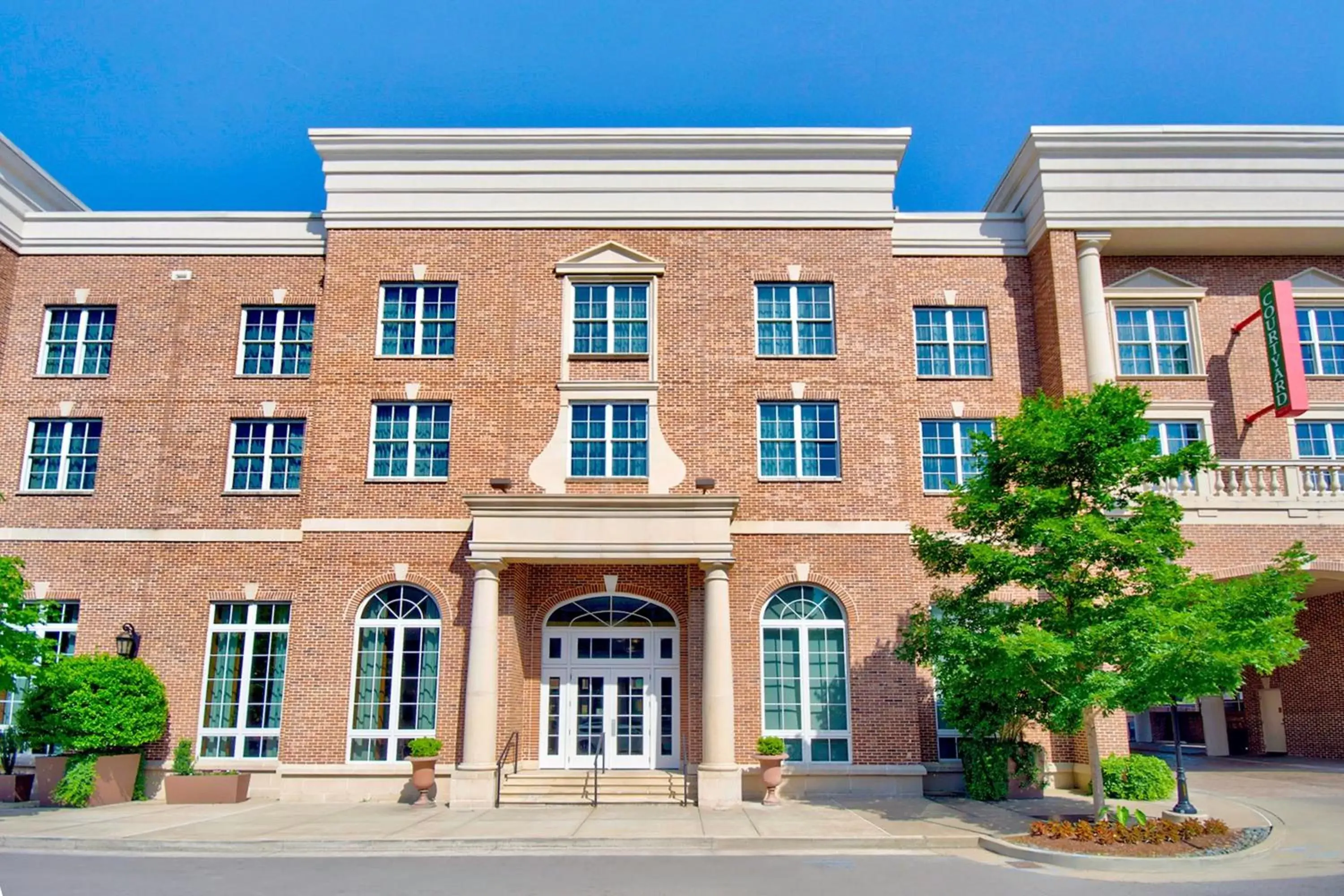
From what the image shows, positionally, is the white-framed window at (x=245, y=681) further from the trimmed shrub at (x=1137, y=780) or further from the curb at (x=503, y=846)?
the trimmed shrub at (x=1137, y=780)

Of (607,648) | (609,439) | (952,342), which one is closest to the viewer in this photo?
(607,648)

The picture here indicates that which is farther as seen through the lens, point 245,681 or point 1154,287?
point 1154,287

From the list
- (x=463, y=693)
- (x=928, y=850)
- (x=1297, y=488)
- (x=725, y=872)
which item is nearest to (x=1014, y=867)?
(x=928, y=850)

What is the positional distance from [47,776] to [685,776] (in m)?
11.6

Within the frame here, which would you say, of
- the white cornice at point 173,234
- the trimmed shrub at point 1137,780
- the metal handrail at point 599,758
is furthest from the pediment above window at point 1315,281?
the white cornice at point 173,234

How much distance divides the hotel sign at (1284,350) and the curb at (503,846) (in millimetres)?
13054

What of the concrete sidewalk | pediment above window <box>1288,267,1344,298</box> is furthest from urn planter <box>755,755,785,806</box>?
pediment above window <box>1288,267,1344,298</box>

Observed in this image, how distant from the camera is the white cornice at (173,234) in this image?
22.4m

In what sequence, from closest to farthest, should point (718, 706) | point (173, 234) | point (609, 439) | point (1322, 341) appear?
1. point (718, 706)
2. point (609, 439)
3. point (173, 234)
4. point (1322, 341)

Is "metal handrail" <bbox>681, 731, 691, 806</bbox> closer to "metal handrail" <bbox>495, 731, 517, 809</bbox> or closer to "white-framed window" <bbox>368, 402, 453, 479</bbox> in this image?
"metal handrail" <bbox>495, 731, 517, 809</bbox>

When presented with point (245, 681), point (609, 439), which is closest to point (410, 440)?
point (609, 439)

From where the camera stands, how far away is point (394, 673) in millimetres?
19625

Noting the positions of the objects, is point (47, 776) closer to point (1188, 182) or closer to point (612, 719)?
point (612, 719)

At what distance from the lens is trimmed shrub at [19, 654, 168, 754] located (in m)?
17.8
